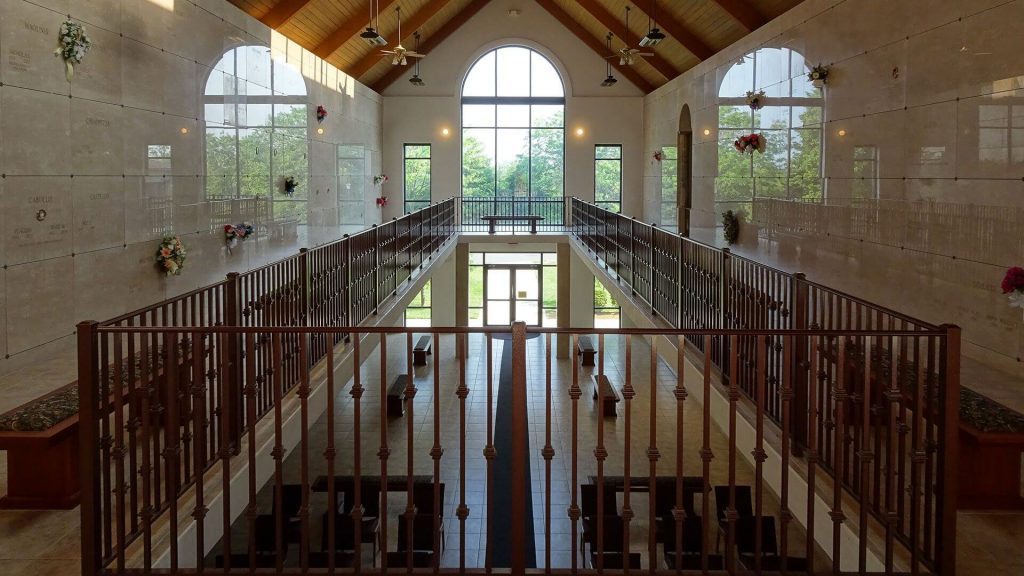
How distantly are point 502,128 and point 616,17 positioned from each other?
500 cm

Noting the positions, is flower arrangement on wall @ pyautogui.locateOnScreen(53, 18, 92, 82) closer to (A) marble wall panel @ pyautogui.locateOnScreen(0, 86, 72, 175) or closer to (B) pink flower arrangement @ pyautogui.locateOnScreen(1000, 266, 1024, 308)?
(A) marble wall panel @ pyautogui.locateOnScreen(0, 86, 72, 175)

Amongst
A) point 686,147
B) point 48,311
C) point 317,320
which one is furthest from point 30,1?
point 686,147

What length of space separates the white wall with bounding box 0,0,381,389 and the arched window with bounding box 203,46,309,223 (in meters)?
0.27

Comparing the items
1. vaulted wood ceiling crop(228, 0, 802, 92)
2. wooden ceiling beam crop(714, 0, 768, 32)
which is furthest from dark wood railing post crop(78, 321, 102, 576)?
wooden ceiling beam crop(714, 0, 768, 32)

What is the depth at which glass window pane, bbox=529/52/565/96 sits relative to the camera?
2044 cm

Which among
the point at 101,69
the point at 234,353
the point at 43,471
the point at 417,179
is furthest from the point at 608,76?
the point at 43,471

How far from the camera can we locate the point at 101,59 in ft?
22.5

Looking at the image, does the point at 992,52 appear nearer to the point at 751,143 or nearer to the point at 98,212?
the point at 751,143

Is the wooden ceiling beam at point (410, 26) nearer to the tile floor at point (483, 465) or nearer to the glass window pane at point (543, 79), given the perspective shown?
the glass window pane at point (543, 79)

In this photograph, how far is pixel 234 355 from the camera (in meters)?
4.33

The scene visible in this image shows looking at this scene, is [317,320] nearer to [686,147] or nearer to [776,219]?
[776,219]

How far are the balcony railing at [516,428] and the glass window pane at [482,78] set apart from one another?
1024 cm

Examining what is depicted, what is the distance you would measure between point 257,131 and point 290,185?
141cm

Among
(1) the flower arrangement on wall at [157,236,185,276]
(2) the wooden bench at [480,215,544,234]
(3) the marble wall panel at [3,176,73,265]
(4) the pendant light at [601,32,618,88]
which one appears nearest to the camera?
(3) the marble wall panel at [3,176,73,265]
